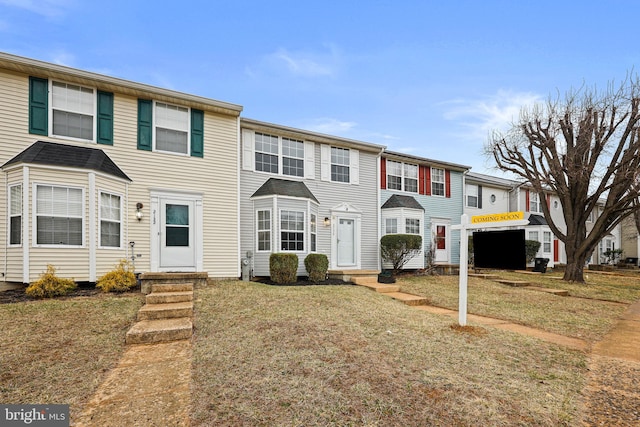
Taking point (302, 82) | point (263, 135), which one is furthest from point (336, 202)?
point (302, 82)

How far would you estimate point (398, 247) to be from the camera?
41.8 ft

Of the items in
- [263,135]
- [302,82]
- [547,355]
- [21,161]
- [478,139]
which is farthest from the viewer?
[302,82]

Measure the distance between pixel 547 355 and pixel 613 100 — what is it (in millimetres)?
12862

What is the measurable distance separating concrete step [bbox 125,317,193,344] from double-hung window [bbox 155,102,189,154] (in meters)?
5.89

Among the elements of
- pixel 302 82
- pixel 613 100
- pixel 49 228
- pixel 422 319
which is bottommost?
pixel 422 319

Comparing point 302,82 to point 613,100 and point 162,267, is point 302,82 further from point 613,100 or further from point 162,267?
point 613,100

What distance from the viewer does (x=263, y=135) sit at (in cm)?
1147

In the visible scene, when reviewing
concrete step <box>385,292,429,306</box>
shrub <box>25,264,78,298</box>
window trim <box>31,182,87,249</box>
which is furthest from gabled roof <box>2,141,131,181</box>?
concrete step <box>385,292,429,306</box>

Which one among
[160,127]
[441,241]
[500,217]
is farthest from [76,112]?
[441,241]

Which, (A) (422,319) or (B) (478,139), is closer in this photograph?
(A) (422,319)

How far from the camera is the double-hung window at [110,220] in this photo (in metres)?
7.95

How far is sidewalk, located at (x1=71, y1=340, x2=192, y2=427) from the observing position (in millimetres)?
2535

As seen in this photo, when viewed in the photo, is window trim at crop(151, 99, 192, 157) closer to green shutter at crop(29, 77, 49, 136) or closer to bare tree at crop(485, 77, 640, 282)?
green shutter at crop(29, 77, 49, 136)

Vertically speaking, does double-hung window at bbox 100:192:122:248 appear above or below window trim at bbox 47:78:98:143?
below
